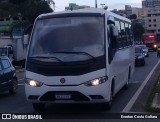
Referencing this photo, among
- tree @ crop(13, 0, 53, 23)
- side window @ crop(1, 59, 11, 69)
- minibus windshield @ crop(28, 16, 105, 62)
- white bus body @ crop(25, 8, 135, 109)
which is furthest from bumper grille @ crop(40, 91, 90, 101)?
tree @ crop(13, 0, 53, 23)

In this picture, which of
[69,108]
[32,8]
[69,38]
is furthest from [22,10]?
[69,38]

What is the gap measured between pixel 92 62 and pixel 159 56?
47.6m

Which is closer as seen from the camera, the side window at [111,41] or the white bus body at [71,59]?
the white bus body at [71,59]

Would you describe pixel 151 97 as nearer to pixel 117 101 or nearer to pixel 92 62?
pixel 117 101

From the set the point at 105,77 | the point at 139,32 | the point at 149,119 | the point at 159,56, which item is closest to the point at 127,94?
the point at 105,77

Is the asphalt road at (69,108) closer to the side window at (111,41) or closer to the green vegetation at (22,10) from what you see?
the side window at (111,41)

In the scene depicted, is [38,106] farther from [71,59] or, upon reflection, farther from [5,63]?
[5,63]

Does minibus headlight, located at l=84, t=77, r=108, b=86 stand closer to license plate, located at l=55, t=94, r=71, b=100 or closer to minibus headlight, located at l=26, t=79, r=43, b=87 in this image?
license plate, located at l=55, t=94, r=71, b=100

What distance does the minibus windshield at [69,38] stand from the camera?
1273cm

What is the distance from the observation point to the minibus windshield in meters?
12.7

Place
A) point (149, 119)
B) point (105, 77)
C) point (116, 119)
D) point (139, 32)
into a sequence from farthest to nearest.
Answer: point (139, 32) → point (105, 77) → point (116, 119) → point (149, 119)

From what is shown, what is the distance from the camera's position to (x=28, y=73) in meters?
12.7

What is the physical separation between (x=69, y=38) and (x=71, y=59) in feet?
2.62

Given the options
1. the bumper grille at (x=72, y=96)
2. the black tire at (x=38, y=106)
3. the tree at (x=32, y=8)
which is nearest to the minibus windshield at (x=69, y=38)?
the bumper grille at (x=72, y=96)
